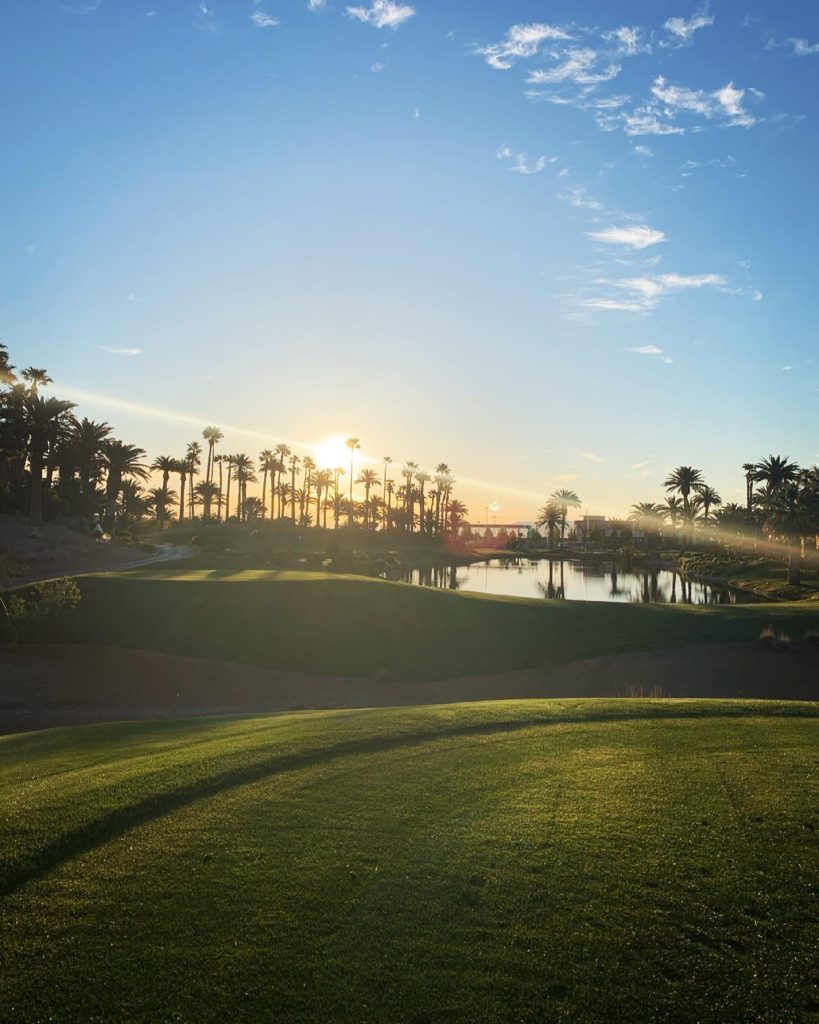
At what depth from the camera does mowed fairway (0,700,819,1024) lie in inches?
198

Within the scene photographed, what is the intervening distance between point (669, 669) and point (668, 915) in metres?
22.9

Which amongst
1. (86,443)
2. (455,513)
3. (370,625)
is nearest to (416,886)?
(370,625)

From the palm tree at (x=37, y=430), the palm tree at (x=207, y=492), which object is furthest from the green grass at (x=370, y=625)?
the palm tree at (x=207, y=492)

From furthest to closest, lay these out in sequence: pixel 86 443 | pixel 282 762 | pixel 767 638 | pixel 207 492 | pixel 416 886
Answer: pixel 207 492 < pixel 86 443 < pixel 767 638 < pixel 282 762 < pixel 416 886

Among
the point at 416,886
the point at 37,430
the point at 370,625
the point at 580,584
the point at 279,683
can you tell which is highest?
the point at 37,430

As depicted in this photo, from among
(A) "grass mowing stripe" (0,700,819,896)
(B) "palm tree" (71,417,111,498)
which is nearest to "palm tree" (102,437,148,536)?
(B) "palm tree" (71,417,111,498)

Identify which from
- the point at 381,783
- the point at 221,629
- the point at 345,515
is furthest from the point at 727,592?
the point at 345,515

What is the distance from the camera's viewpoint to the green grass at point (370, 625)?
28578mm

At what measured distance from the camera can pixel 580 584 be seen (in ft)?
252

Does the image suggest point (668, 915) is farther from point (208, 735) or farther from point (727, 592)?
point (727, 592)

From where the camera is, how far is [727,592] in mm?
66062

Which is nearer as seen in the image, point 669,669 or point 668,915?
point 668,915

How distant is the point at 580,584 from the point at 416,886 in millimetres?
73248

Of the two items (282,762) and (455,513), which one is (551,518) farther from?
(282,762)
